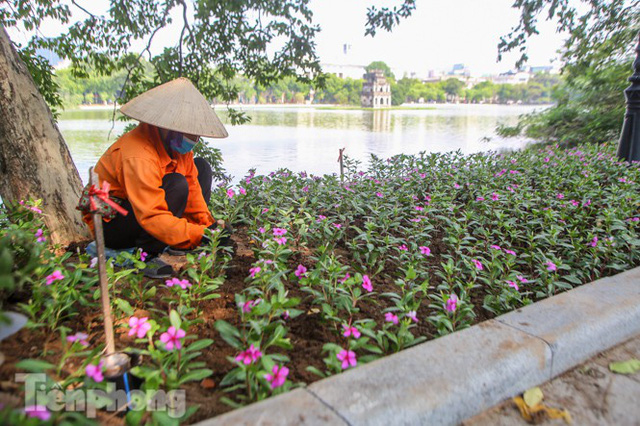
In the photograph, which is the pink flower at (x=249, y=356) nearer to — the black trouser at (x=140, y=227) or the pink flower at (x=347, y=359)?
the pink flower at (x=347, y=359)

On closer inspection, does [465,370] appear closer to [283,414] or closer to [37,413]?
[283,414]

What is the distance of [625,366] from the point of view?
172 centimetres

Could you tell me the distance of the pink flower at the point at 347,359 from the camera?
1.54 metres

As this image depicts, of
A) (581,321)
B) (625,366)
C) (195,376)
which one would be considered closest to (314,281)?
(195,376)

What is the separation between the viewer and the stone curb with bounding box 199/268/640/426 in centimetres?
128

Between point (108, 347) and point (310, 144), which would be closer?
point (108, 347)

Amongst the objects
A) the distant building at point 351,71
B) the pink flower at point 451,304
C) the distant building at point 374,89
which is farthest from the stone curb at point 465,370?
the distant building at point 374,89

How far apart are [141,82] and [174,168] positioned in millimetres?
3009

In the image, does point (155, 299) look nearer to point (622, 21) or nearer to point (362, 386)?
point (362, 386)

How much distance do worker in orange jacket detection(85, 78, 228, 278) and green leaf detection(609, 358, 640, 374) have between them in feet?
6.89

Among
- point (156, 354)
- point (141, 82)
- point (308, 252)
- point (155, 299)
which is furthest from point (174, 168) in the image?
point (141, 82)

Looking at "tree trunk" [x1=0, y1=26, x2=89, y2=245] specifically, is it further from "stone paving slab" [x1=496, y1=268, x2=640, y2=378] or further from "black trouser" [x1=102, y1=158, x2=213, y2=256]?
"stone paving slab" [x1=496, y1=268, x2=640, y2=378]

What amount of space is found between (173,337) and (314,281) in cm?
81

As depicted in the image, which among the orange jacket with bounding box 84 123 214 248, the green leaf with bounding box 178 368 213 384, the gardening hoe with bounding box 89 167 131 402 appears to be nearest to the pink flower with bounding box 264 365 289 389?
the green leaf with bounding box 178 368 213 384
